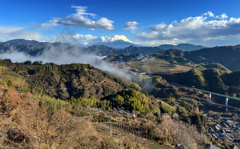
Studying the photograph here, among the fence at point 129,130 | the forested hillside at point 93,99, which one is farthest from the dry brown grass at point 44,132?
the fence at point 129,130

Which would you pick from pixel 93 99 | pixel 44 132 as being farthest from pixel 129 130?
pixel 93 99

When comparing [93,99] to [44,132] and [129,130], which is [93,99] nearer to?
[129,130]

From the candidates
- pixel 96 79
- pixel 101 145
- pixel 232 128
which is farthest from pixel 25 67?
pixel 232 128

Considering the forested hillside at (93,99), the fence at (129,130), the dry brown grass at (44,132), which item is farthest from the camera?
the forested hillside at (93,99)

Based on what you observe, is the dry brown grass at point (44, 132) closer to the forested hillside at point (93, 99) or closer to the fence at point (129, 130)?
the forested hillside at point (93, 99)

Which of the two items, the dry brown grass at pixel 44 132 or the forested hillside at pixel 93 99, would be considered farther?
the forested hillside at pixel 93 99

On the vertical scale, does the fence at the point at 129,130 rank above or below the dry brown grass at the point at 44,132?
below

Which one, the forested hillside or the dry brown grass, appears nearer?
the dry brown grass

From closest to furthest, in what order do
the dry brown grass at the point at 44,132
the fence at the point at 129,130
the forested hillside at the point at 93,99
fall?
the dry brown grass at the point at 44,132, the fence at the point at 129,130, the forested hillside at the point at 93,99

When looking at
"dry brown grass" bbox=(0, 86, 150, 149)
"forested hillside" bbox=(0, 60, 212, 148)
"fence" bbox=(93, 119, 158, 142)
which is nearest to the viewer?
"dry brown grass" bbox=(0, 86, 150, 149)

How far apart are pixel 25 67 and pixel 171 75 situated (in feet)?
330

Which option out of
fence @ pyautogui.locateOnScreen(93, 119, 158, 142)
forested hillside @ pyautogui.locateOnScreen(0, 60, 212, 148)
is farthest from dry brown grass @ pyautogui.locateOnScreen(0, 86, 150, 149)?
fence @ pyautogui.locateOnScreen(93, 119, 158, 142)

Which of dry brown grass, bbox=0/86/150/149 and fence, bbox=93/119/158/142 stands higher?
dry brown grass, bbox=0/86/150/149

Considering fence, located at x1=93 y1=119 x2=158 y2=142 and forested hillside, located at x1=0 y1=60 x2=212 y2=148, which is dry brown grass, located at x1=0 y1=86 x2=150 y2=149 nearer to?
forested hillside, located at x1=0 y1=60 x2=212 y2=148
